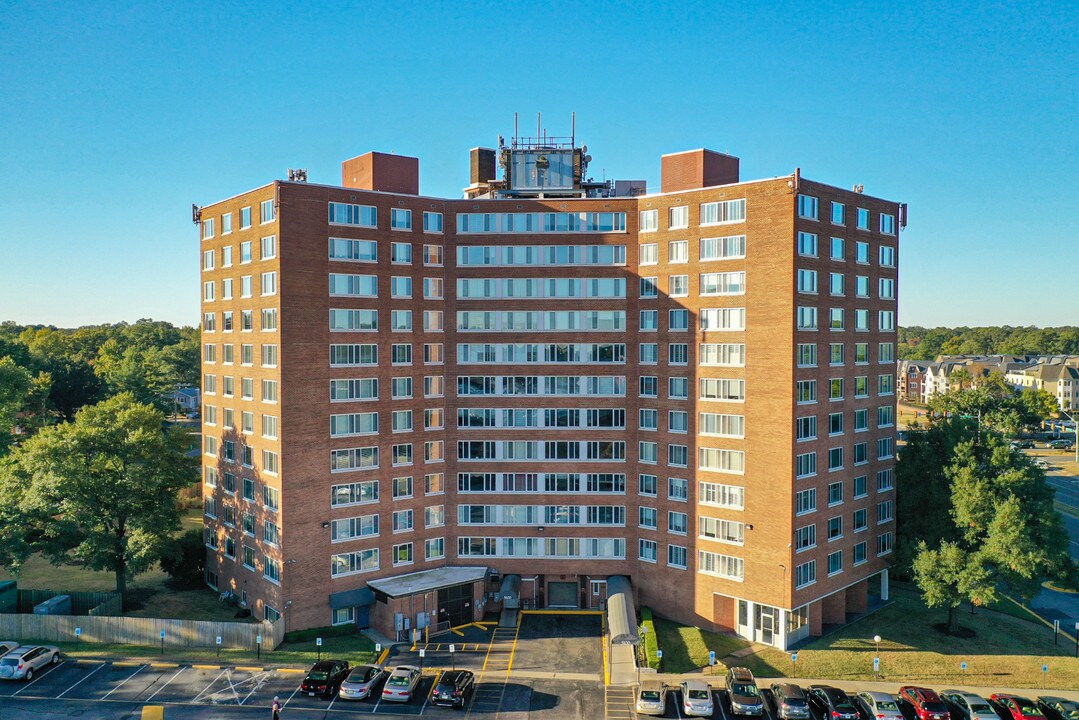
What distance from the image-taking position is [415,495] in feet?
194

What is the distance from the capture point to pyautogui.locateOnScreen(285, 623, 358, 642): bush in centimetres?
5238

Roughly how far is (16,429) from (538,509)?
107m

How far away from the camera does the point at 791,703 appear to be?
135 feet

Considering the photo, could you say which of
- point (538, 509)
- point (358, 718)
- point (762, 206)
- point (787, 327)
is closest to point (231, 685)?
point (358, 718)

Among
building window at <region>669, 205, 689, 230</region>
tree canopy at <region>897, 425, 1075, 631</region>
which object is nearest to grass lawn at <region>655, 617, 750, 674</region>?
tree canopy at <region>897, 425, 1075, 631</region>

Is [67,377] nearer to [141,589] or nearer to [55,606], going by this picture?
[141,589]

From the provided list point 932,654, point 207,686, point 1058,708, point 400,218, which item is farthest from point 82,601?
point 1058,708

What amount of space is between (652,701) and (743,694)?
5.70 metres

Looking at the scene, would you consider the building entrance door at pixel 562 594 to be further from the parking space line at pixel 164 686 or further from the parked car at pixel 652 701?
the parking space line at pixel 164 686

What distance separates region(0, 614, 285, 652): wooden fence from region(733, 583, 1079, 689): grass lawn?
39.8m

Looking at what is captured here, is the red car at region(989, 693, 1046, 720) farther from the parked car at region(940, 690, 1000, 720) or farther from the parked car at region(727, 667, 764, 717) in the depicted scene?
Result: the parked car at region(727, 667, 764, 717)

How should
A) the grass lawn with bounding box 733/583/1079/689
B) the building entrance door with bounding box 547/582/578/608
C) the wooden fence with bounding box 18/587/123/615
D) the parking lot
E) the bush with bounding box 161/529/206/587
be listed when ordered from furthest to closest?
the bush with bounding box 161/529/206/587 < the building entrance door with bounding box 547/582/578/608 < the wooden fence with bounding box 18/587/123/615 < the grass lawn with bounding box 733/583/1079/689 < the parking lot

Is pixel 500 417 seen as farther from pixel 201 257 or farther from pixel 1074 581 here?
pixel 1074 581

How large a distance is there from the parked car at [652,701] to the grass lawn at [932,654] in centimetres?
949
